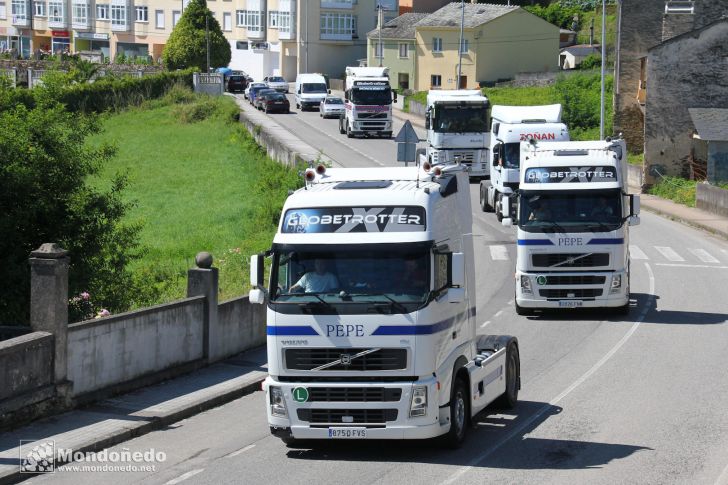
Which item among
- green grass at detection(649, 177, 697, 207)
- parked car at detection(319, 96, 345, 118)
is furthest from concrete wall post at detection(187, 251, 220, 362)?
parked car at detection(319, 96, 345, 118)

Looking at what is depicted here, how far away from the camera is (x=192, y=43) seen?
100m

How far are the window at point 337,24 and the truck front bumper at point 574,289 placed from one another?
301 feet

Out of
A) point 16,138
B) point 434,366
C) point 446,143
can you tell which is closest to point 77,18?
point 446,143

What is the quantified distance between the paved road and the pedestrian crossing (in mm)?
7797

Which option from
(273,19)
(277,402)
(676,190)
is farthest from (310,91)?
(277,402)

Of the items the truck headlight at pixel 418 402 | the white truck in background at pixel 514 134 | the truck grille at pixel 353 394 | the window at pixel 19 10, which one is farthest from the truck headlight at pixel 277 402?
the window at pixel 19 10

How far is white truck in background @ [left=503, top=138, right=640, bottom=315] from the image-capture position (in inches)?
975

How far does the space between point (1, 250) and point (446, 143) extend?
30.7m

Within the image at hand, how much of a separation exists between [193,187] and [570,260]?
91.4 feet

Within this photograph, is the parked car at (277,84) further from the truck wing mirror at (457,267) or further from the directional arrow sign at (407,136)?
the truck wing mirror at (457,267)

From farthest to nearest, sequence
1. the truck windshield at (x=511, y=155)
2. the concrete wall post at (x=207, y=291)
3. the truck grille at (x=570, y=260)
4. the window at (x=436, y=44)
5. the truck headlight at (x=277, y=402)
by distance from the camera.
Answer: the window at (x=436, y=44), the truck windshield at (x=511, y=155), the truck grille at (x=570, y=260), the concrete wall post at (x=207, y=291), the truck headlight at (x=277, y=402)

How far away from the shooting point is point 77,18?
443 feet

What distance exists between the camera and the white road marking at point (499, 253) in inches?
1362

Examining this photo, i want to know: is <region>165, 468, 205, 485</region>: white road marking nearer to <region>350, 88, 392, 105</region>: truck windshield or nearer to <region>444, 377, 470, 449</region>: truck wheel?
<region>444, 377, 470, 449</region>: truck wheel
